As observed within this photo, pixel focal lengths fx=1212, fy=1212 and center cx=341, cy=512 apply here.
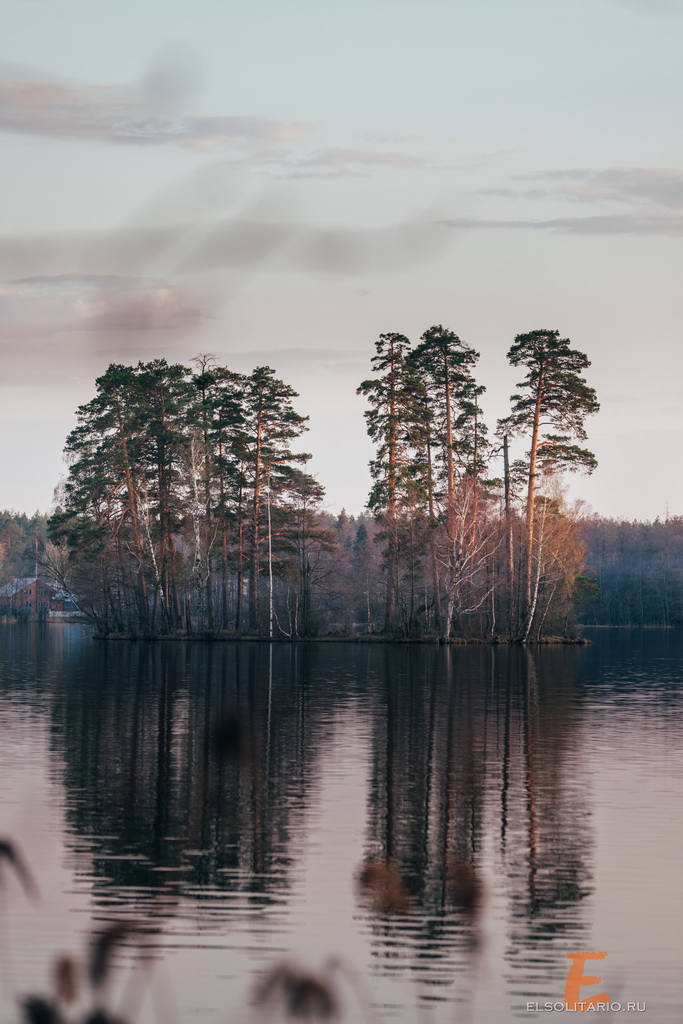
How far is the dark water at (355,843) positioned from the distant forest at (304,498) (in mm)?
46632

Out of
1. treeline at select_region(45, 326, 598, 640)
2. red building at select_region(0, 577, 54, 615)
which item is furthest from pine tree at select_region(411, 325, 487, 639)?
red building at select_region(0, 577, 54, 615)

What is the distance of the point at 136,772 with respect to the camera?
2320cm

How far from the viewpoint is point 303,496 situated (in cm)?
8881

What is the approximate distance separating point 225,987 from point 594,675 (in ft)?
146

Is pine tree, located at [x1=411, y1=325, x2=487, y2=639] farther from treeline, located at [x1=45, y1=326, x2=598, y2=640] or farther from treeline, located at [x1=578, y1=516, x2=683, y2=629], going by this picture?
treeline, located at [x1=578, y1=516, x2=683, y2=629]

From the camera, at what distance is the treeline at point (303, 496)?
83.8 meters

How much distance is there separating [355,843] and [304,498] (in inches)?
2829

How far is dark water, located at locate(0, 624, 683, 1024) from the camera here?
11.5m

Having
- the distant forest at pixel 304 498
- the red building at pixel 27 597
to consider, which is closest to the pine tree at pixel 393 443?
the distant forest at pixel 304 498

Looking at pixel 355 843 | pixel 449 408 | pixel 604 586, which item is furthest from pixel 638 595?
pixel 355 843

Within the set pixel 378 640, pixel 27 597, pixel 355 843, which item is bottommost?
pixel 355 843

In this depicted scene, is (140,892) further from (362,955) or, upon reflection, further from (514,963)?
(514,963)

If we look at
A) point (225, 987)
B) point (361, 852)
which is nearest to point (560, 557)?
point (361, 852)

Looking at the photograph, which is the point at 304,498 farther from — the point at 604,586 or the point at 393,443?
the point at 604,586
